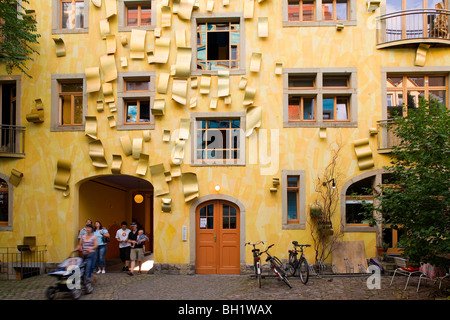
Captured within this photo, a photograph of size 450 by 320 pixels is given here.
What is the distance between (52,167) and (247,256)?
23.5 ft

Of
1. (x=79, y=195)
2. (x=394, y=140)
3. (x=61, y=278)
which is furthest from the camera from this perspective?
(x=79, y=195)

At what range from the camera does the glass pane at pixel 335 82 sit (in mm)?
13664

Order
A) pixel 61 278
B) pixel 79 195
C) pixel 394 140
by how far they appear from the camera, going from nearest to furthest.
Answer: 1. pixel 61 278
2. pixel 394 140
3. pixel 79 195

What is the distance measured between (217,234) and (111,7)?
845 centimetres

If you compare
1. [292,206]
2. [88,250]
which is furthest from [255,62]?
[88,250]

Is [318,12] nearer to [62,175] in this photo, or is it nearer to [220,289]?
[220,289]

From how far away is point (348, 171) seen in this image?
13.1 m

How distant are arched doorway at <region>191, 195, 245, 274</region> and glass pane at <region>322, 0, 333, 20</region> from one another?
692 centimetres

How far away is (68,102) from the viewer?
1408cm

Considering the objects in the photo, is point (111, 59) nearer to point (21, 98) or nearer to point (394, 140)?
point (21, 98)

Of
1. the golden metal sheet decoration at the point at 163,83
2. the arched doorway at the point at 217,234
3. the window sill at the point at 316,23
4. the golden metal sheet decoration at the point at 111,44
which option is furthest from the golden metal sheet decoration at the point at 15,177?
the window sill at the point at 316,23

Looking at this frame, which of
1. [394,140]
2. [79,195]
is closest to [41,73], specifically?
[79,195]

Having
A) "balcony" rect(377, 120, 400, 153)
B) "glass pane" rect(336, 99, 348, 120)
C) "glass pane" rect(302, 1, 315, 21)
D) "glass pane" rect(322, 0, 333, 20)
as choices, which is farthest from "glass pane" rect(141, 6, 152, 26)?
"balcony" rect(377, 120, 400, 153)

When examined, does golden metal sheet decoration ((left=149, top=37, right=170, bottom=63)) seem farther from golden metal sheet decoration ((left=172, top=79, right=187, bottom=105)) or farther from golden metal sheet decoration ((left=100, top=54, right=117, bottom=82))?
golden metal sheet decoration ((left=100, top=54, right=117, bottom=82))
